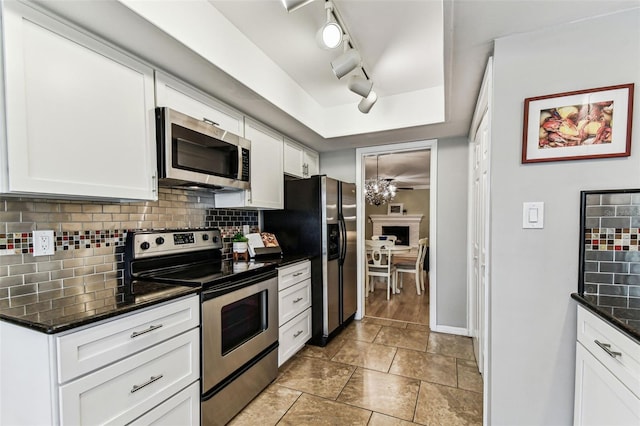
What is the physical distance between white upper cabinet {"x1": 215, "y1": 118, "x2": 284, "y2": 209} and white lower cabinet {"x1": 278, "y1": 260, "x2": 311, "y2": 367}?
2.08 feet

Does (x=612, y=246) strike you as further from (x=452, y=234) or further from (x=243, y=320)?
(x=243, y=320)

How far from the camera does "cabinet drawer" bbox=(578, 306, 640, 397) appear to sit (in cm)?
94

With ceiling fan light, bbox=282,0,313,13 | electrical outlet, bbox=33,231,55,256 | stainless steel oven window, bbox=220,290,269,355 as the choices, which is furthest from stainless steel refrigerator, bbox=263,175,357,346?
electrical outlet, bbox=33,231,55,256

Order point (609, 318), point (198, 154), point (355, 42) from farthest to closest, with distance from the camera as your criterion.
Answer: point (355, 42), point (198, 154), point (609, 318)

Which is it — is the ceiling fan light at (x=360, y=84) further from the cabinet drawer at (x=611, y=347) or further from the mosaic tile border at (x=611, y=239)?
the cabinet drawer at (x=611, y=347)

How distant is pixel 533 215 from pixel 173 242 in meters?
2.16

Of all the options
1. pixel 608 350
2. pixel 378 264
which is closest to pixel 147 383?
pixel 608 350

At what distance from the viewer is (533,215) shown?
4.70 ft

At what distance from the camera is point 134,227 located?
1.86 metres

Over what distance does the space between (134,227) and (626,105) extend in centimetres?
263

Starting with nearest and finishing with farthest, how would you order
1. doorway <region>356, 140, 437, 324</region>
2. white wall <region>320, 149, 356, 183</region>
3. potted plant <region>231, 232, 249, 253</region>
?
potted plant <region>231, 232, 249, 253</region> < doorway <region>356, 140, 437, 324</region> < white wall <region>320, 149, 356, 183</region>

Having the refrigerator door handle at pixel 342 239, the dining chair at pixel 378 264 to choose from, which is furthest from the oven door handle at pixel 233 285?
the dining chair at pixel 378 264

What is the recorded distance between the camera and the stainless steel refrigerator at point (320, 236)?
289 cm

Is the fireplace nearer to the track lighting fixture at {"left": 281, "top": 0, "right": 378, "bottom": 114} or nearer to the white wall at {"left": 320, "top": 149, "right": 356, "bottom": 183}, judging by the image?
the white wall at {"left": 320, "top": 149, "right": 356, "bottom": 183}
